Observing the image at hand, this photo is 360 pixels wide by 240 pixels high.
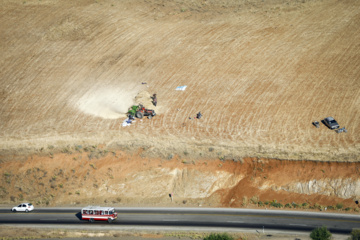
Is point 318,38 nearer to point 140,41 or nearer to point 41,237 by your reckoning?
point 140,41

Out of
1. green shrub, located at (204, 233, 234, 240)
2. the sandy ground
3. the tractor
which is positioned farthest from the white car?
green shrub, located at (204, 233, 234, 240)

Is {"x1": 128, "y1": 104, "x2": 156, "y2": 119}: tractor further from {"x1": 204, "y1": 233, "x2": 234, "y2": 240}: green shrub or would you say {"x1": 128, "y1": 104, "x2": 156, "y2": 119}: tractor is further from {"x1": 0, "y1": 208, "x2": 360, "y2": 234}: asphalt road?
{"x1": 204, "y1": 233, "x2": 234, "y2": 240}: green shrub

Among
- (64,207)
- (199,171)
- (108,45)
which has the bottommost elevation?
(64,207)

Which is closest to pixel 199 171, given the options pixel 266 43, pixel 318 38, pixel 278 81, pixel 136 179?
pixel 136 179

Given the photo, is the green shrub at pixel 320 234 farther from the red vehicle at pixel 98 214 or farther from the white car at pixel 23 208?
the white car at pixel 23 208

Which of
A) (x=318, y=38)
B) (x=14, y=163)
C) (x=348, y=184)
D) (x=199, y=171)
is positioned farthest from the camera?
(x=318, y=38)

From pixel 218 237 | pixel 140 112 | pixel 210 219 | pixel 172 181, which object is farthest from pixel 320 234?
pixel 140 112

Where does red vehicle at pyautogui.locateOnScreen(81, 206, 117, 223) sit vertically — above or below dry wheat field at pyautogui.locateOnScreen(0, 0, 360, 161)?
below
